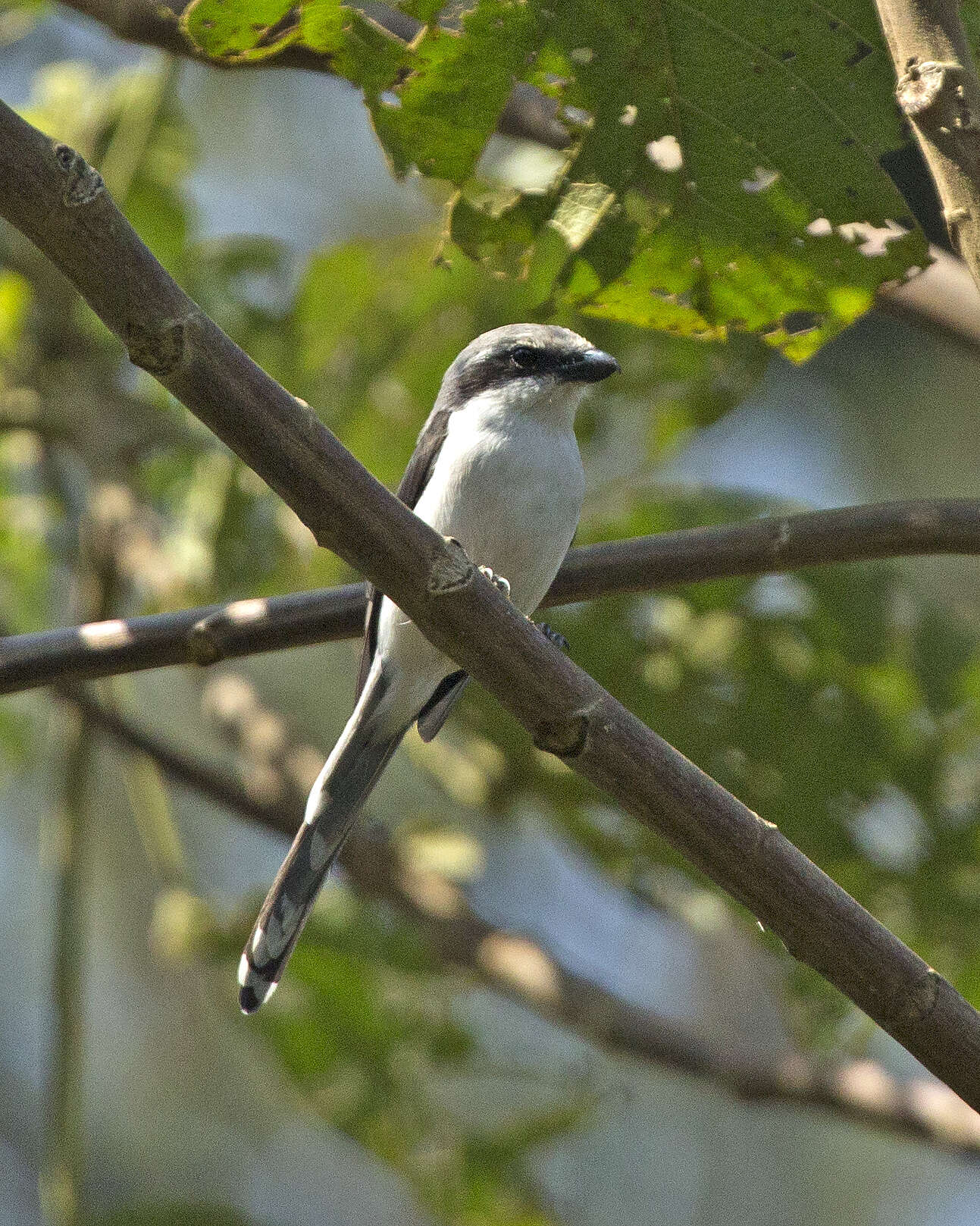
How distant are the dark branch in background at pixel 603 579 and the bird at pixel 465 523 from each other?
17.6 inches

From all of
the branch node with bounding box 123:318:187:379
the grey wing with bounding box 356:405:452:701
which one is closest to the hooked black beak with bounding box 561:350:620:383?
the grey wing with bounding box 356:405:452:701

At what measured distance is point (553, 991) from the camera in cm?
352

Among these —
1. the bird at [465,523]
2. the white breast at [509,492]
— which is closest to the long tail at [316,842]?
the bird at [465,523]

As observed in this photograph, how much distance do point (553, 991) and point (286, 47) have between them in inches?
89.6

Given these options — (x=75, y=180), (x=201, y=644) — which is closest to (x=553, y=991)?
(x=201, y=644)

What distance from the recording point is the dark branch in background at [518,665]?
1.48 meters

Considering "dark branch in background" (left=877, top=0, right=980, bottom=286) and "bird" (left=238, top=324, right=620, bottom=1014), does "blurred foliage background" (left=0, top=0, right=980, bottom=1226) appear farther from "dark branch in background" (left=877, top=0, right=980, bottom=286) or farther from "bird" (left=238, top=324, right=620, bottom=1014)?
"dark branch in background" (left=877, top=0, right=980, bottom=286)

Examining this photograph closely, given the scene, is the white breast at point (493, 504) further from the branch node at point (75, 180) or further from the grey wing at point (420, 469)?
the branch node at point (75, 180)

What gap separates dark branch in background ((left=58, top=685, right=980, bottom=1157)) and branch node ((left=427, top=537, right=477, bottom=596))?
6.86ft

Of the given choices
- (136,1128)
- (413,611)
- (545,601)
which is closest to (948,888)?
(545,601)

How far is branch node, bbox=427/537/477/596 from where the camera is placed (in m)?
1.58

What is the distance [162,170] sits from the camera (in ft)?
13.4

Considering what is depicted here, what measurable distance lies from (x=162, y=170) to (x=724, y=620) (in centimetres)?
208

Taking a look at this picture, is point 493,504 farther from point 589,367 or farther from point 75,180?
point 75,180
